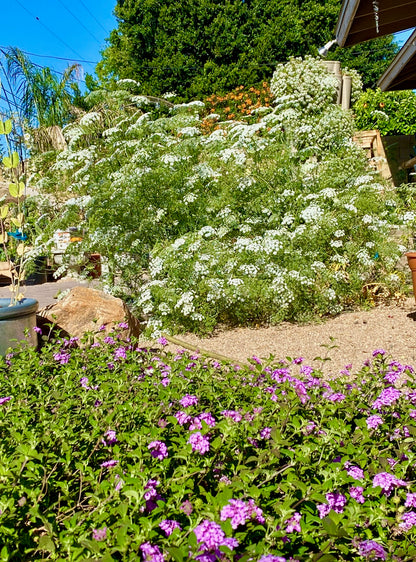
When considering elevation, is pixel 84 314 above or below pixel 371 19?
below

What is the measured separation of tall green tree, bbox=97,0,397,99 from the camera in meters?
17.8

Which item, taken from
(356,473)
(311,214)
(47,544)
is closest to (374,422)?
(356,473)

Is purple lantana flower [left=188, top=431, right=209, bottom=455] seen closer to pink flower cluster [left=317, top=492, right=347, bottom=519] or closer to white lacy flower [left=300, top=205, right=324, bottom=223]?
pink flower cluster [left=317, top=492, right=347, bottom=519]

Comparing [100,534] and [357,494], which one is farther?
[357,494]

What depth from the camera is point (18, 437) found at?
1689 mm

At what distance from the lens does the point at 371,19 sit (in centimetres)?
614

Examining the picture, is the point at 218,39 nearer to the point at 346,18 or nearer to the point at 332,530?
the point at 346,18

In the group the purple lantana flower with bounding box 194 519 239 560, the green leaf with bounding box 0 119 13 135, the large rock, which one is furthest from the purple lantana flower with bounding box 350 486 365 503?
the green leaf with bounding box 0 119 13 135

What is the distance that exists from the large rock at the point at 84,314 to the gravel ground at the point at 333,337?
716 mm

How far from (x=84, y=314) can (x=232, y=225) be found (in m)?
1.99

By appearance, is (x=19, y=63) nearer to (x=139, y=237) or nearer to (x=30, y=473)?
(x=139, y=237)

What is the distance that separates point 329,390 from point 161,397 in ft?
2.49

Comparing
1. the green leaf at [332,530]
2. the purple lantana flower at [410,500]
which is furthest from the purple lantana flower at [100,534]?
the purple lantana flower at [410,500]

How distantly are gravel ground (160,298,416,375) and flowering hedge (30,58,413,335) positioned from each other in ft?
0.66
